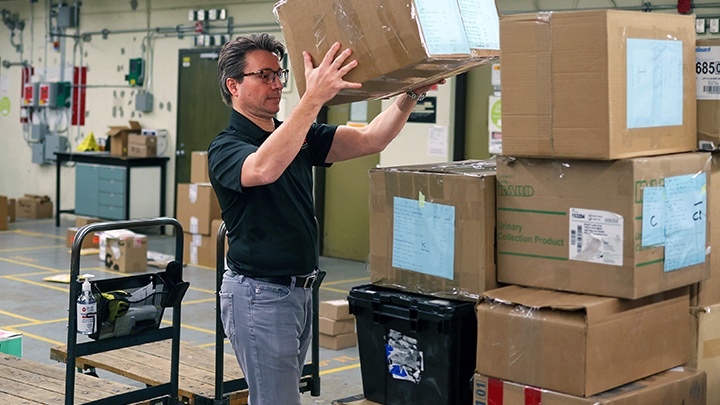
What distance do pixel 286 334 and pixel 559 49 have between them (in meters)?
1.20

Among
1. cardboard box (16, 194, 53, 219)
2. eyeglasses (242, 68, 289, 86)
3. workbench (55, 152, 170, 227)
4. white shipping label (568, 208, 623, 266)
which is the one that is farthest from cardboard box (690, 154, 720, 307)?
cardboard box (16, 194, 53, 219)

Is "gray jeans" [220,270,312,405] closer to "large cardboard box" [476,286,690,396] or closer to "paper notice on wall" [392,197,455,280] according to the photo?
"paper notice on wall" [392,197,455,280]

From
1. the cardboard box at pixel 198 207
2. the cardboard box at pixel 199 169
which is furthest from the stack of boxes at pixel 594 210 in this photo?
the cardboard box at pixel 199 169

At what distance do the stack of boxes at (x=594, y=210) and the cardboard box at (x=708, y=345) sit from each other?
0.37ft

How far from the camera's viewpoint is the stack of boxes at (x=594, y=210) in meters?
2.34

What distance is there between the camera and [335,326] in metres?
5.31

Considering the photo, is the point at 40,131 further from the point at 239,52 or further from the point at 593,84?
the point at 593,84

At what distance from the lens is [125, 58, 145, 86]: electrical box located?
36.2 feet

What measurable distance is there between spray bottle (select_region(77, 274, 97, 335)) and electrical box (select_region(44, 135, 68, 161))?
9.92 meters

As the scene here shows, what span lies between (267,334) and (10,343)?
251 centimetres

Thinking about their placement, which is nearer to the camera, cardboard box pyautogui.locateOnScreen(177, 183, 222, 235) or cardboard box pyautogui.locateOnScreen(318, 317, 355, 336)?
cardboard box pyautogui.locateOnScreen(318, 317, 355, 336)

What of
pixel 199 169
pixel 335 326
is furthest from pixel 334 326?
pixel 199 169

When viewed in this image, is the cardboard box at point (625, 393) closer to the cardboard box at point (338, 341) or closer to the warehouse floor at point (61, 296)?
the warehouse floor at point (61, 296)

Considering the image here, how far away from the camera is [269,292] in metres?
2.46
